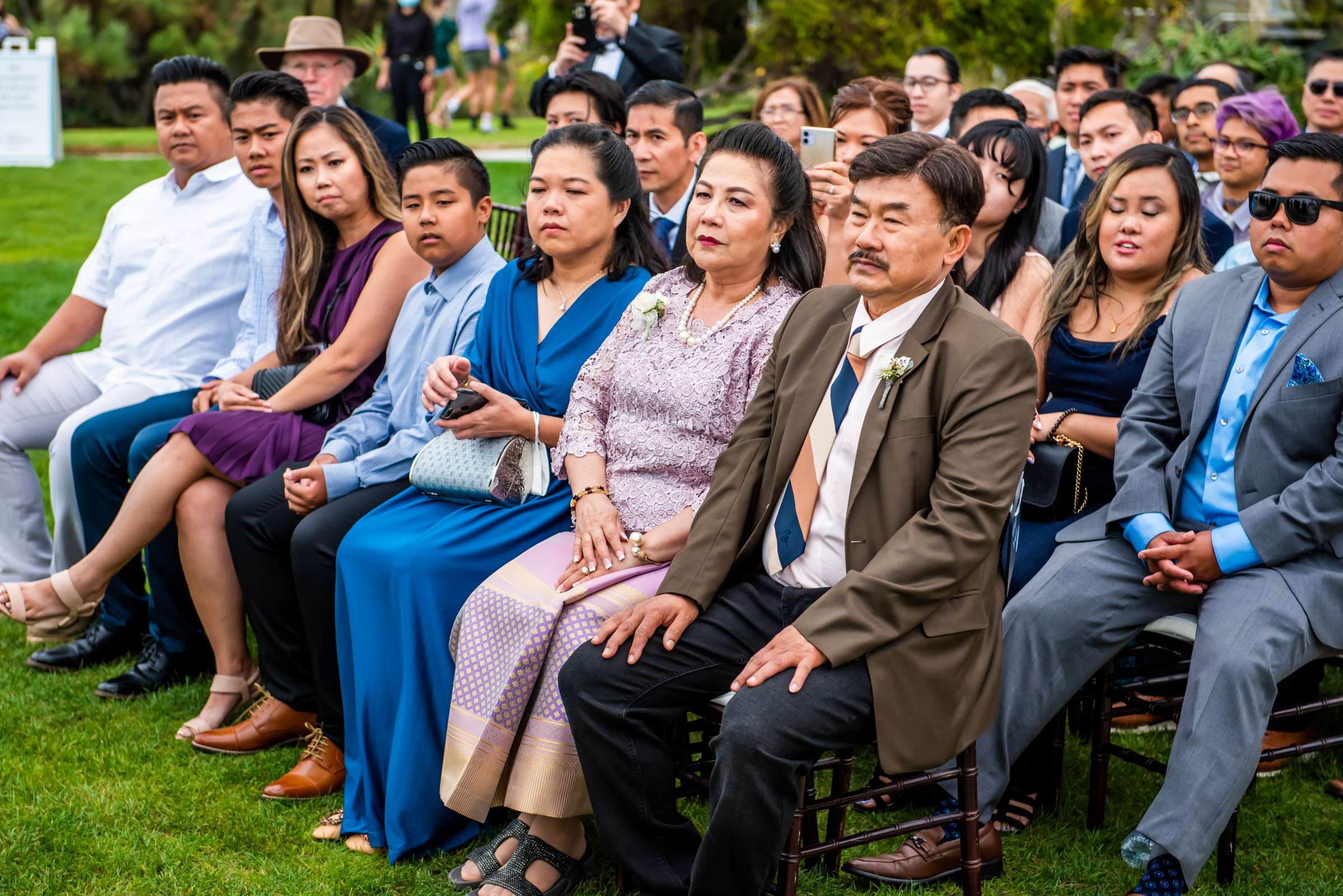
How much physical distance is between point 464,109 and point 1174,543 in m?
19.2

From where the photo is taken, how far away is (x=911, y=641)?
2998 millimetres

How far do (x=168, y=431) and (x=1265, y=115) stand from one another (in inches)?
170

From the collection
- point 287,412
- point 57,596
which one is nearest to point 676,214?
point 287,412

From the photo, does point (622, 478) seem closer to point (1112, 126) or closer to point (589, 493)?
point (589, 493)

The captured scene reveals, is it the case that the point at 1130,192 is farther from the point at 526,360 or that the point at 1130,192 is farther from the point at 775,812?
the point at 775,812

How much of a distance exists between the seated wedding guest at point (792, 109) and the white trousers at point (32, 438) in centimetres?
297

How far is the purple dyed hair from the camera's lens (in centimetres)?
511

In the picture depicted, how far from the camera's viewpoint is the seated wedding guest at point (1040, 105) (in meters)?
7.32

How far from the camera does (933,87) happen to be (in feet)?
22.7

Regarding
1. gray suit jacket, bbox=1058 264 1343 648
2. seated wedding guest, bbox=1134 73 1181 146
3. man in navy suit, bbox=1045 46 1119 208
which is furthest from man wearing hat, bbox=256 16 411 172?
gray suit jacket, bbox=1058 264 1343 648

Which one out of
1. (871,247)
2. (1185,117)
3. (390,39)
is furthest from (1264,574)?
(390,39)

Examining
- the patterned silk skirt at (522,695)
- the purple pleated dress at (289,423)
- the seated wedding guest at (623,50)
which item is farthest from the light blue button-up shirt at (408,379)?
the seated wedding guest at (623,50)

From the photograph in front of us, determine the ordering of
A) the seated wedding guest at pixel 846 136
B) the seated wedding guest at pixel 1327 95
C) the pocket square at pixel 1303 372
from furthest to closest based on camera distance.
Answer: the seated wedding guest at pixel 1327 95 < the seated wedding guest at pixel 846 136 < the pocket square at pixel 1303 372

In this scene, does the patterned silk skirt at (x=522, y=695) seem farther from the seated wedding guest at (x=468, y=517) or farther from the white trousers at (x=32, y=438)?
the white trousers at (x=32, y=438)
